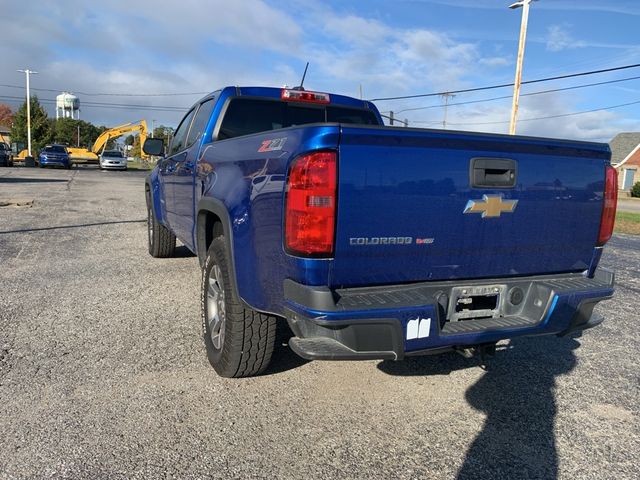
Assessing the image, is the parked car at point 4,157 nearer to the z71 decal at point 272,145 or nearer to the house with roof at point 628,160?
the z71 decal at point 272,145

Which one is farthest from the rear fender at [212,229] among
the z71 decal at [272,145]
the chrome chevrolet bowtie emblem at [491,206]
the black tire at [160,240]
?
the black tire at [160,240]

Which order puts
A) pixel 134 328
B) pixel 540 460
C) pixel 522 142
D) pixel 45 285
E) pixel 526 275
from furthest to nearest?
pixel 45 285, pixel 134 328, pixel 526 275, pixel 522 142, pixel 540 460

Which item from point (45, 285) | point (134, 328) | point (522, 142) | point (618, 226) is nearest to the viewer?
point (522, 142)

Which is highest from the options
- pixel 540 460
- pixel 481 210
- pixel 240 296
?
pixel 481 210

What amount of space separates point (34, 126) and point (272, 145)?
6382cm

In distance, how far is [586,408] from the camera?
3.34m

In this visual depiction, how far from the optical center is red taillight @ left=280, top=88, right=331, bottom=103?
482 cm

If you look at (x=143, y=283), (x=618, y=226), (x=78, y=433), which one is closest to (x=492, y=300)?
(x=78, y=433)

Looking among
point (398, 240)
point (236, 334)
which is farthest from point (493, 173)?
point (236, 334)

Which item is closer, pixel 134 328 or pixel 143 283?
pixel 134 328

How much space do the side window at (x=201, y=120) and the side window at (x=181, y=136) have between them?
0.21 m

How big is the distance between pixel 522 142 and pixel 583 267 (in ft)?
3.29

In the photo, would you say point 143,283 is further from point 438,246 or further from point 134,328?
point 438,246

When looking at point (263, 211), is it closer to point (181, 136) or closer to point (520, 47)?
point (181, 136)
